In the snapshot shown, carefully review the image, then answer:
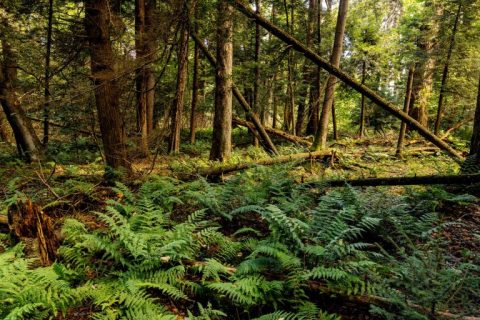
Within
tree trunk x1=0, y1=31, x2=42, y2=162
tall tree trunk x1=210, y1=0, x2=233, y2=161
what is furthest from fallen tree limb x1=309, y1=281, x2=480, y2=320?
tree trunk x1=0, y1=31, x2=42, y2=162

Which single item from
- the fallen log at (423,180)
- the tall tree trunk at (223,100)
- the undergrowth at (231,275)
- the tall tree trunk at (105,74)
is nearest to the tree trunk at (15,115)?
the tall tree trunk at (105,74)

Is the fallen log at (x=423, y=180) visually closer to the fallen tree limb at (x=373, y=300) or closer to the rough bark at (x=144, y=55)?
the fallen tree limb at (x=373, y=300)

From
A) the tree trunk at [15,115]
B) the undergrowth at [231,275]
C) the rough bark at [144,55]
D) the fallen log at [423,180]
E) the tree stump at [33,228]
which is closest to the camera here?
the undergrowth at [231,275]

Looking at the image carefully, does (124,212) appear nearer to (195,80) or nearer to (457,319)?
(457,319)

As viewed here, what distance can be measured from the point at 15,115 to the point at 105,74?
5835 mm

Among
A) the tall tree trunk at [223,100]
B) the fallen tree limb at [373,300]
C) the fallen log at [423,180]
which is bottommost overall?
the fallen tree limb at [373,300]

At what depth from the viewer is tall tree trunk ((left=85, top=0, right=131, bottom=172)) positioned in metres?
5.91

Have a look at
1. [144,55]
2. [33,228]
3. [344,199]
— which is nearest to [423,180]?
[344,199]

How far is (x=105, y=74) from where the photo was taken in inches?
227

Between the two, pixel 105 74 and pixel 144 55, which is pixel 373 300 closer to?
pixel 144 55

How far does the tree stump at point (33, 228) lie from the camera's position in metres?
3.81

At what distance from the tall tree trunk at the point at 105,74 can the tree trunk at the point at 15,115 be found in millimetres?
4325

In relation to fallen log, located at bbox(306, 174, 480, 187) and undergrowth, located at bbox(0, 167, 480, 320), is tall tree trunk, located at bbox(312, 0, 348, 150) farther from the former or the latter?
undergrowth, located at bbox(0, 167, 480, 320)

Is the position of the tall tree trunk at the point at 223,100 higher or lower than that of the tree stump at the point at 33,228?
higher
